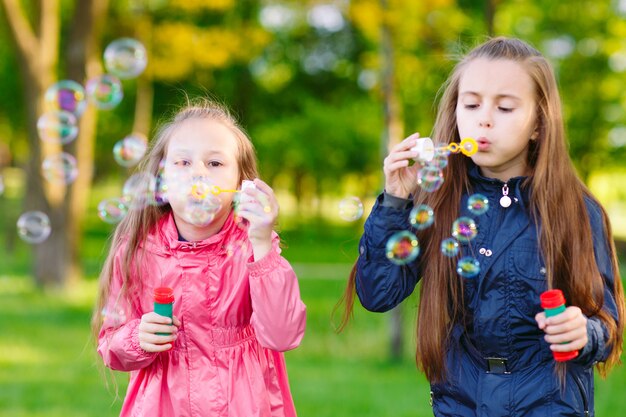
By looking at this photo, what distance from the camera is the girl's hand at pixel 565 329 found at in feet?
6.61

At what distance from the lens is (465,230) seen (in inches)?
90.7

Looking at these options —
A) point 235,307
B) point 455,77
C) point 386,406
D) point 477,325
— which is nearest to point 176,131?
point 235,307

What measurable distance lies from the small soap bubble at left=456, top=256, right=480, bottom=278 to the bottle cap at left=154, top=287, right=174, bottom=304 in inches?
29.3

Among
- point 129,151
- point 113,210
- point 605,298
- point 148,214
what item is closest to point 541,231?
point 605,298

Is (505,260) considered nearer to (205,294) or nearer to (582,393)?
(582,393)

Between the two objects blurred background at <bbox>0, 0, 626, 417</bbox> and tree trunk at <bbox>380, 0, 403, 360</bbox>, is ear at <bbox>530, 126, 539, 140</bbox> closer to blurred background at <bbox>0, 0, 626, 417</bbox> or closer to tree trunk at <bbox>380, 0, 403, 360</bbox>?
blurred background at <bbox>0, 0, 626, 417</bbox>

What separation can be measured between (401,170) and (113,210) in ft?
3.98

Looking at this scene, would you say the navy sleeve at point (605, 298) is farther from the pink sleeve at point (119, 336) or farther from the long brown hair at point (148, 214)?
the pink sleeve at point (119, 336)

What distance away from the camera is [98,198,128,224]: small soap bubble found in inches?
121

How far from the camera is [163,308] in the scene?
2.27m

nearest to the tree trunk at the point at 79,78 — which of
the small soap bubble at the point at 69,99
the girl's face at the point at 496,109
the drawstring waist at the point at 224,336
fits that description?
the small soap bubble at the point at 69,99

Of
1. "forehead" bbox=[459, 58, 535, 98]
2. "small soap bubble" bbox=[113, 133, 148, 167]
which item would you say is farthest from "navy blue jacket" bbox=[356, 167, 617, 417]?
"small soap bubble" bbox=[113, 133, 148, 167]

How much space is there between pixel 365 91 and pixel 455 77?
2262 cm

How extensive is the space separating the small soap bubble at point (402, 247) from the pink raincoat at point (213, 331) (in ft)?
0.89
